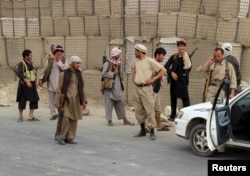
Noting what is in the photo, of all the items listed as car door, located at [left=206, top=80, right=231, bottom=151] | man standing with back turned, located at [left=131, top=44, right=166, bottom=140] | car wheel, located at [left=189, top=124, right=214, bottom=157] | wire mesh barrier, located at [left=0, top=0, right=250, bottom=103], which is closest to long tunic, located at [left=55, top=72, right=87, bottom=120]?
man standing with back turned, located at [left=131, top=44, right=166, bottom=140]

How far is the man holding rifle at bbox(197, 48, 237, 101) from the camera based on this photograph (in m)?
9.09

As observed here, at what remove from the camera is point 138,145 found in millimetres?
8555

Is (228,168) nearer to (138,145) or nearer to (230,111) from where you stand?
(230,111)

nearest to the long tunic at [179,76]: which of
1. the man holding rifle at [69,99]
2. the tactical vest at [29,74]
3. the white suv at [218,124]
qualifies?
the white suv at [218,124]

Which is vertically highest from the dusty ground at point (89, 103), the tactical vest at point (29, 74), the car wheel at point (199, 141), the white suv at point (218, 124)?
the tactical vest at point (29, 74)

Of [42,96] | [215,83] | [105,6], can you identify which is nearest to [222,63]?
[215,83]

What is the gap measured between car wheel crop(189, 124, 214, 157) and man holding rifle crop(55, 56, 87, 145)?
2079 mm

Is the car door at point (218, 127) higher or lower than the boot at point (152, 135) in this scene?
higher

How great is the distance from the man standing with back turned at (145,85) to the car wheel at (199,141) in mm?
1229

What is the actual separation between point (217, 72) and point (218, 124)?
2.69 metres

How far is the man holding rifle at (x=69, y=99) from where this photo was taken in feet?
28.1

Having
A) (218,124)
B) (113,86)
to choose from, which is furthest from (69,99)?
(218,124)

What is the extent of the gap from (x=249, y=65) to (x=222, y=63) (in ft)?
7.87

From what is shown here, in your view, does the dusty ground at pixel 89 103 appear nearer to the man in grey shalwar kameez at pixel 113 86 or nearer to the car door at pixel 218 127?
the man in grey shalwar kameez at pixel 113 86
